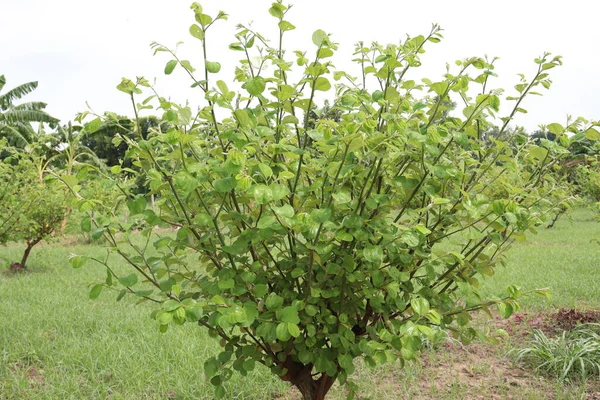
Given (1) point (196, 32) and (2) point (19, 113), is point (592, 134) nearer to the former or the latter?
(1) point (196, 32)

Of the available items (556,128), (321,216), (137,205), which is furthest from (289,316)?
(556,128)

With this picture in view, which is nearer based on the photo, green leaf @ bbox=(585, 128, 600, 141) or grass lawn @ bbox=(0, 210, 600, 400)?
green leaf @ bbox=(585, 128, 600, 141)

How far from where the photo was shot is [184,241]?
180 centimetres

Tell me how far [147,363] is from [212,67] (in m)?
3.24

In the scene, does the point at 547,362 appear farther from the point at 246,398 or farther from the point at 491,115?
the point at 491,115

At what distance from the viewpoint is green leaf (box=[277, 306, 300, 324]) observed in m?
1.53

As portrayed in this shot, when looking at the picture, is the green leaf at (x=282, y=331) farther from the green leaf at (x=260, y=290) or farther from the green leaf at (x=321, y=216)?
the green leaf at (x=321, y=216)

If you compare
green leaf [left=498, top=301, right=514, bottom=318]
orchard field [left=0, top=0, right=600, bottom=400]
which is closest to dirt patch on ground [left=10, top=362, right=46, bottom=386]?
orchard field [left=0, top=0, right=600, bottom=400]

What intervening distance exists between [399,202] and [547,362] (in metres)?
2.82

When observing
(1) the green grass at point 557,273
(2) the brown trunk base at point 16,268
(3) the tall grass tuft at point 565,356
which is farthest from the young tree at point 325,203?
(2) the brown trunk base at point 16,268

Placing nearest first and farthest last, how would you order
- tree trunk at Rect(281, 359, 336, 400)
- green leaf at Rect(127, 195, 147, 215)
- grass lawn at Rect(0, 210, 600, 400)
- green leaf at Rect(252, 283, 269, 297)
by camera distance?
green leaf at Rect(127, 195, 147, 215), green leaf at Rect(252, 283, 269, 297), tree trunk at Rect(281, 359, 336, 400), grass lawn at Rect(0, 210, 600, 400)

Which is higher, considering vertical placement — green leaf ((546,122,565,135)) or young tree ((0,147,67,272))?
green leaf ((546,122,565,135))

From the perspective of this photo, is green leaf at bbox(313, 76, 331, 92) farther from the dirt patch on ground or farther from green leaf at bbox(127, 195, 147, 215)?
the dirt patch on ground

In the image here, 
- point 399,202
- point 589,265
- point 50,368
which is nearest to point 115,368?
point 50,368
